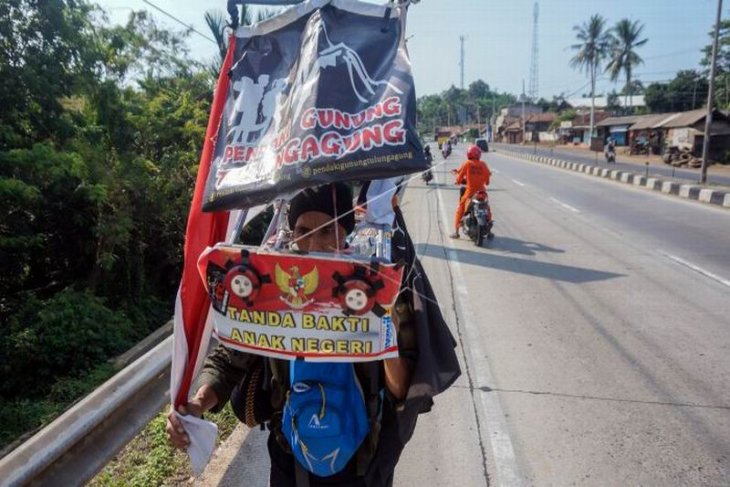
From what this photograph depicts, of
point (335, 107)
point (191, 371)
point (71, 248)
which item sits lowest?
point (71, 248)

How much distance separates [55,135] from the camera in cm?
531

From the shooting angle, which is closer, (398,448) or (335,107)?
(335,107)

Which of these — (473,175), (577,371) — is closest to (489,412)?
(577,371)

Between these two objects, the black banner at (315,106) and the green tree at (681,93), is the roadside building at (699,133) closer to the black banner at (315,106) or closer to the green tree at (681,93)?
the green tree at (681,93)

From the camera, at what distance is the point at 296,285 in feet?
4.53

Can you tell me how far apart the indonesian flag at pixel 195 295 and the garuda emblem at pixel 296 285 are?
1.19ft

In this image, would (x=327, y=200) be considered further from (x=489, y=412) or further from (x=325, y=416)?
(x=489, y=412)

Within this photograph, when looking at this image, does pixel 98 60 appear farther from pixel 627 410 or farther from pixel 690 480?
pixel 690 480

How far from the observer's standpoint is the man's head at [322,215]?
164 centimetres

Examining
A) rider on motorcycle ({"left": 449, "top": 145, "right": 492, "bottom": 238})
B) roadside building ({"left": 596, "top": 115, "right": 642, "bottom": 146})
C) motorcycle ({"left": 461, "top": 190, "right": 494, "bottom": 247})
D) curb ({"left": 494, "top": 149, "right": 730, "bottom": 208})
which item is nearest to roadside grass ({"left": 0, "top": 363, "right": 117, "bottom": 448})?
motorcycle ({"left": 461, "top": 190, "right": 494, "bottom": 247})

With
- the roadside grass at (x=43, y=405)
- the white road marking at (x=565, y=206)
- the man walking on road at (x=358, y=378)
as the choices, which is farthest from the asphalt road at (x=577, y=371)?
the white road marking at (x=565, y=206)

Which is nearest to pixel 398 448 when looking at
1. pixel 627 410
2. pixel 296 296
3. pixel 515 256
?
pixel 296 296

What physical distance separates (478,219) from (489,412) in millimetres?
6159

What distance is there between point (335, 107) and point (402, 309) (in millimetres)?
552
